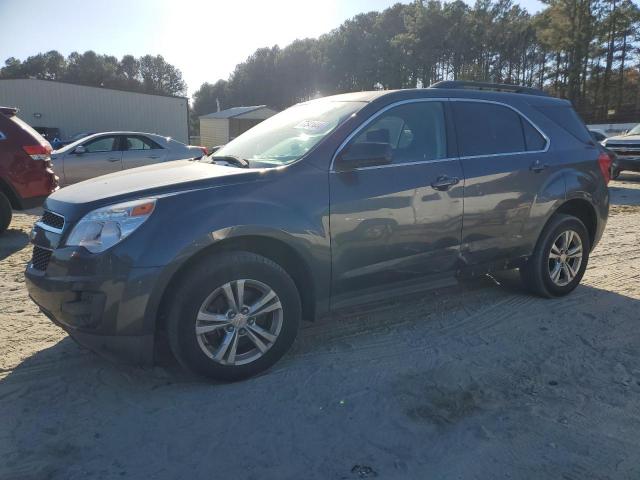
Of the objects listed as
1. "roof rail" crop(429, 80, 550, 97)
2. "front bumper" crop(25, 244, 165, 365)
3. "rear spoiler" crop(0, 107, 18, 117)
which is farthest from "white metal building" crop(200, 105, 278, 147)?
"front bumper" crop(25, 244, 165, 365)

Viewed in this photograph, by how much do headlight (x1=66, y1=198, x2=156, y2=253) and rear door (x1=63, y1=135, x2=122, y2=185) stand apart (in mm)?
8950

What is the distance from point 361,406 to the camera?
9.95ft

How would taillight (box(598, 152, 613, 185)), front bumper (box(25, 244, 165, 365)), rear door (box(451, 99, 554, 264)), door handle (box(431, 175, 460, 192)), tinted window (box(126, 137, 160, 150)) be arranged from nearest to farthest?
front bumper (box(25, 244, 165, 365)), door handle (box(431, 175, 460, 192)), rear door (box(451, 99, 554, 264)), taillight (box(598, 152, 613, 185)), tinted window (box(126, 137, 160, 150))

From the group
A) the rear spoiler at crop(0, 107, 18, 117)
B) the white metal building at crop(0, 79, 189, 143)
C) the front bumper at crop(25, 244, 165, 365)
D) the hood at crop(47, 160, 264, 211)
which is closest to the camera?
the front bumper at crop(25, 244, 165, 365)

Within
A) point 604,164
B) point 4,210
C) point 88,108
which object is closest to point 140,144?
point 4,210

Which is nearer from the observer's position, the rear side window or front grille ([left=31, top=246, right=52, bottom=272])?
front grille ([left=31, top=246, right=52, bottom=272])

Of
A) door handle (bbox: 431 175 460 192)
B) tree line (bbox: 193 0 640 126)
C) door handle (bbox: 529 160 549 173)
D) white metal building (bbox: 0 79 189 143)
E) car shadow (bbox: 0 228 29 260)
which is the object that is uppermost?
tree line (bbox: 193 0 640 126)

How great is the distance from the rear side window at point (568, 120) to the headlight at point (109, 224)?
3.71 meters

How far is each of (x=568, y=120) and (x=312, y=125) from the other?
2.70 m

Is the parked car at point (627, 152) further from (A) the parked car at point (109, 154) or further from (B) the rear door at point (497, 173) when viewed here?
(B) the rear door at point (497, 173)

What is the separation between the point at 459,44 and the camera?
201 ft

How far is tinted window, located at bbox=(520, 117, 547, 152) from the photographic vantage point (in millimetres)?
4566

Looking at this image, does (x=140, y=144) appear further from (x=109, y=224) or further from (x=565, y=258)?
(x=565, y=258)

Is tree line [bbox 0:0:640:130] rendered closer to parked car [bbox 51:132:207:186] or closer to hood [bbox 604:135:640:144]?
hood [bbox 604:135:640:144]
